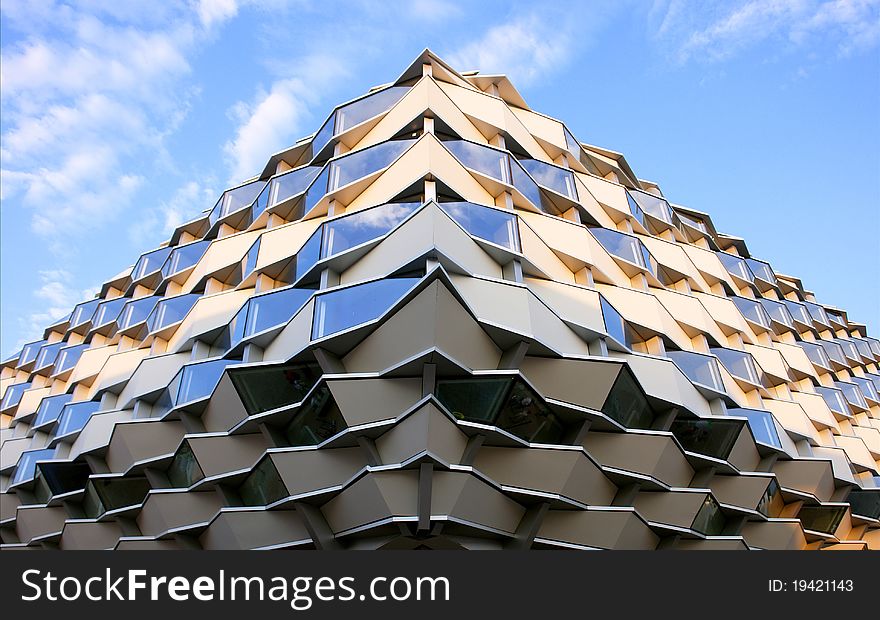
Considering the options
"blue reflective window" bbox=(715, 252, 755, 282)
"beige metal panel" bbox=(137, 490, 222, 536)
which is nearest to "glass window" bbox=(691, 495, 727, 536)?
"beige metal panel" bbox=(137, 490, 222, 536)

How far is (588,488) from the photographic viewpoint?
17.9 meters

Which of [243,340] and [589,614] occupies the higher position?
[243,340]

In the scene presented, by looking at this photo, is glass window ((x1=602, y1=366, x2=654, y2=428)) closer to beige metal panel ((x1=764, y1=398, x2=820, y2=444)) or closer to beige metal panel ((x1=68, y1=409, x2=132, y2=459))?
beige metal panel ((x1=764, y1=398, x2=820, y2=444))

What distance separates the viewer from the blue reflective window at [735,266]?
38.1 m

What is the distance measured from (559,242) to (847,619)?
13.8 metres

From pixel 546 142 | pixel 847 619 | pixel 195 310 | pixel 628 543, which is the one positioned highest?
pixel 546 142

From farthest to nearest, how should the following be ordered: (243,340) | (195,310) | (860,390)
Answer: (860,390)
(195,310)
(243,340)

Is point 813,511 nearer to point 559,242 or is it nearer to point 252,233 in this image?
point 559,242

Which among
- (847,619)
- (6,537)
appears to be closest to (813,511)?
(847,619)

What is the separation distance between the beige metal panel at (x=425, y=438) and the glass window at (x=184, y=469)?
6.63 meters

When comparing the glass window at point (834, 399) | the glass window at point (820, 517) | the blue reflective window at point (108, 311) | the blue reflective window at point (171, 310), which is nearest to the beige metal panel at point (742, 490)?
the glass window at point (820, 517)

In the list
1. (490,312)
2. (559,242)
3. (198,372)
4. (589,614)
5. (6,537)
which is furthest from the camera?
(6,537)

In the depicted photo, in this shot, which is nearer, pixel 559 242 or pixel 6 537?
pixel 559 242

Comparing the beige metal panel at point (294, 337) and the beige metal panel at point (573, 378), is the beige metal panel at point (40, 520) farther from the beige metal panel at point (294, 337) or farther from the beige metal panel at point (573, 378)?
the beige metal panel at point (573, 378)
